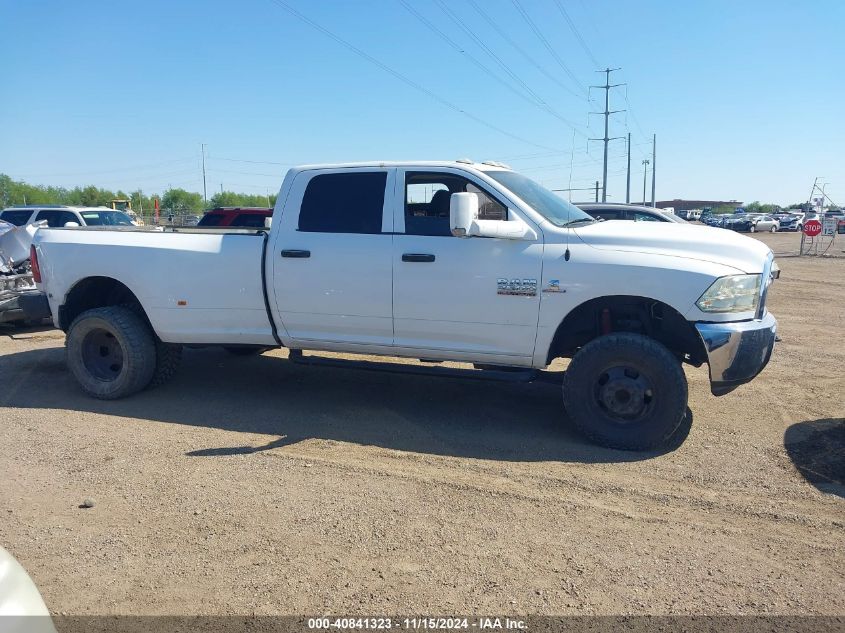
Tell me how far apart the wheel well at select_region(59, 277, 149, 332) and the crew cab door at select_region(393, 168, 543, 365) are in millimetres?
2740

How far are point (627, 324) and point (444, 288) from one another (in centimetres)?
147

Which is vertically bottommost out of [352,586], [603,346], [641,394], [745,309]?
[352,586]

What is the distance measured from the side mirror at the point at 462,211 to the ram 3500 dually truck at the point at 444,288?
11mm

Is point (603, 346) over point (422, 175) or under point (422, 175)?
under

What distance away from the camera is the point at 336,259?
5.50 meters

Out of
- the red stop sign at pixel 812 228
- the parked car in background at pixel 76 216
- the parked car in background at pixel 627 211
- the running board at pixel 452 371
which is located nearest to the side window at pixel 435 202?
the running board at pixel 452 371

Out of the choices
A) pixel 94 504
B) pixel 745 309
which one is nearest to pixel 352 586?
pixel 94 504

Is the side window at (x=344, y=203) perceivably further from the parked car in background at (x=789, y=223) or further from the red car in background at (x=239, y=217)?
the parked car in background at (x=789, y=223)

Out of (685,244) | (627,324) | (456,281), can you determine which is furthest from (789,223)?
(456,281)

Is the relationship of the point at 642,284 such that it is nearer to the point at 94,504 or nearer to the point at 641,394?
the point at 641,394

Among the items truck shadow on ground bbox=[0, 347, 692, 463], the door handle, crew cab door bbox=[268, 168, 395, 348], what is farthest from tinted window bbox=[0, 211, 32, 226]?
the door handle

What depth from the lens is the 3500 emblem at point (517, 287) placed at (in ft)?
16.4

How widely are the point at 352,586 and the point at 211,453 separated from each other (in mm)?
2108

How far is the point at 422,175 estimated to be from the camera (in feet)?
18.1
